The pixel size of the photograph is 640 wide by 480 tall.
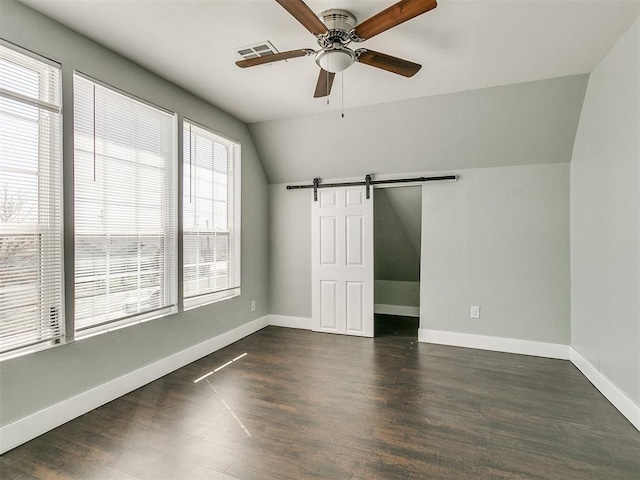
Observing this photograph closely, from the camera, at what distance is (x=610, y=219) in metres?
2.57

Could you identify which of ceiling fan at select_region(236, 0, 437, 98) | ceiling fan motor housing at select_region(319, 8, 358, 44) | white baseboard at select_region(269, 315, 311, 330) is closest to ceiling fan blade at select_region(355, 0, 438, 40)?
ceiling fan at select_region(236, 0, 437, 98)

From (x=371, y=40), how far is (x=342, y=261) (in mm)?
2634

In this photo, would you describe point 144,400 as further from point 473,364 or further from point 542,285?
point 542,285

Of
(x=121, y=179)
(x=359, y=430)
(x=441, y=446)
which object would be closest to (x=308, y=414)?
(x=359, y=430)

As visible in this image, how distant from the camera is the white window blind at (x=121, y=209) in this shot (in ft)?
7.83

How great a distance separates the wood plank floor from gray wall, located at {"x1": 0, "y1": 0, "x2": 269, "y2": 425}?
247 mm

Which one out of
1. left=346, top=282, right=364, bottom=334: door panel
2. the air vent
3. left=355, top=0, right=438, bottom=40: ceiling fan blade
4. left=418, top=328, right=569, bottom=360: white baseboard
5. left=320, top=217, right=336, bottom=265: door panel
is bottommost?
left=418, top=328, right=569, bottom=360: white baseboard

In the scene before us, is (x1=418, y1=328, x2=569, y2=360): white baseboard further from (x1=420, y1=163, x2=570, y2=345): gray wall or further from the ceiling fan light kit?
the ceiling fan light kit

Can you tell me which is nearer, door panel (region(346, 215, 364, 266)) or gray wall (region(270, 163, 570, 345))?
gray wall (region(270, 163, 570, 345))

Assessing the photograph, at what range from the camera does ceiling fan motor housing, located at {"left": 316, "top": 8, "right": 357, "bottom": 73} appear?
202 centimetres

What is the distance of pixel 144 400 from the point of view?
2.56 m

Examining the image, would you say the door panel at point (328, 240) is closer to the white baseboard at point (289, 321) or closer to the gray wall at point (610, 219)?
the white baseboard at point (289, 321)

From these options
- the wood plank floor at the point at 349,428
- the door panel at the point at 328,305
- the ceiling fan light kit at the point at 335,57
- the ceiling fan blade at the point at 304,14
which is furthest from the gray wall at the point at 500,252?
the ceiling fan blade at the point at 304,14

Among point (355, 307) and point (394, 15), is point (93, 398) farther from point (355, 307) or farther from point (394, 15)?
point (394, 15)
